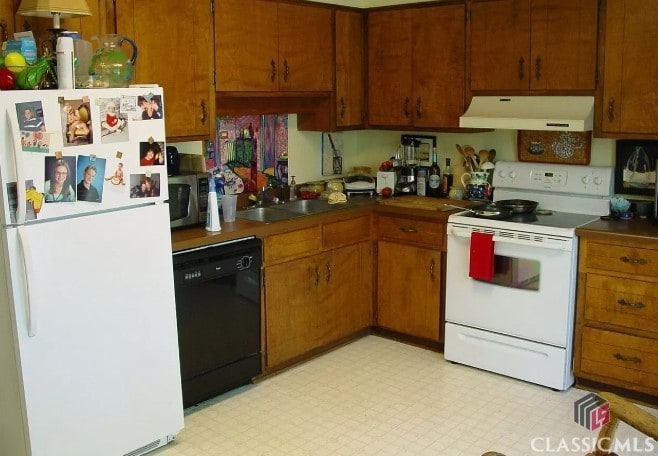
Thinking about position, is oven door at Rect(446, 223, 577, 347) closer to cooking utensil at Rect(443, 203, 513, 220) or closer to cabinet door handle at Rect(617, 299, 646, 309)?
cooking utensil at Rect(443, 203, 513, 220)

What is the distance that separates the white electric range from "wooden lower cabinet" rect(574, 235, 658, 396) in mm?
70

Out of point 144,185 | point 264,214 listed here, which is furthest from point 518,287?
point 144,185

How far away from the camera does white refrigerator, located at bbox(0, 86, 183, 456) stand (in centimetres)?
262

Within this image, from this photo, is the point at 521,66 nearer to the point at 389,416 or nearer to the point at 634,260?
the point at 634,260

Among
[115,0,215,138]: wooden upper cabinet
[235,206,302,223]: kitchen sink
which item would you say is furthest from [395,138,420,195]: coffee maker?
[115,0,215,138]: wooden upper cabinet

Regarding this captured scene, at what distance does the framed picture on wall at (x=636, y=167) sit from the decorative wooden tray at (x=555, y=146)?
20 centimetres

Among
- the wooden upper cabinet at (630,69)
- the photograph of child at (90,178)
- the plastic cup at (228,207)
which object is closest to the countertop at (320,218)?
the plastic cup at (228,207)

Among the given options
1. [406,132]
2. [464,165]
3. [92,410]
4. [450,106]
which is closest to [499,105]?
[450,106]

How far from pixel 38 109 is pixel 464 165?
294 centimetres

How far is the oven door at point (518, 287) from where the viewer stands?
3744mm

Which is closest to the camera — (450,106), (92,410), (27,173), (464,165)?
(27,173)

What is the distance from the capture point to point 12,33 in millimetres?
2953

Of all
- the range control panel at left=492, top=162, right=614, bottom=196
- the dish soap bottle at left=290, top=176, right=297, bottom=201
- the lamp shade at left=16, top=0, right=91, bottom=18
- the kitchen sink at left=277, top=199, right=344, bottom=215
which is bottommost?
the kitchen sink at left=277, top=199, right=344, bottom=215

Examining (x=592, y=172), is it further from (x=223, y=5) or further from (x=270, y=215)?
(x=223, y=5)
